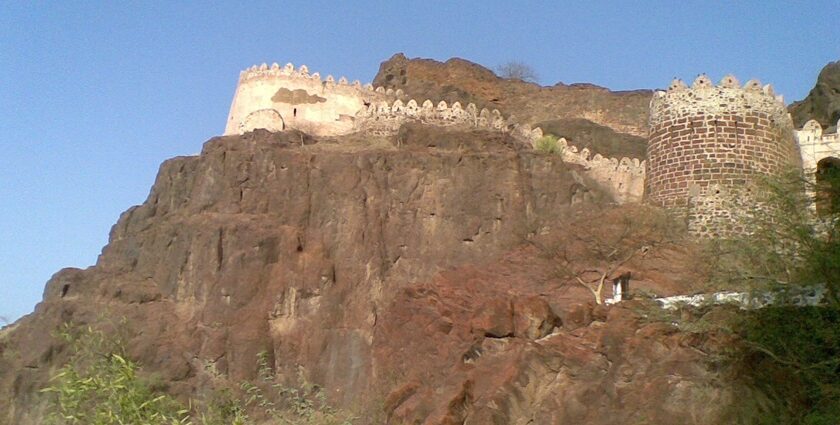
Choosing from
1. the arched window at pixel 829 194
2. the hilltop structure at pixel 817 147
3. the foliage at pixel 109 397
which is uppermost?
the hilltop structure at pixel 817 147

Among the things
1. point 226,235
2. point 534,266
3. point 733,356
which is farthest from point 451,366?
point 226,235

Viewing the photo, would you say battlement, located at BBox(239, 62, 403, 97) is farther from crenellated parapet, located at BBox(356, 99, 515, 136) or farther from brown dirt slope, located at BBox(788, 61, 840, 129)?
brown dirt slope, located at BBox(788, 61, 840, 129)

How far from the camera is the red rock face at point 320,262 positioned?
97.2 feet

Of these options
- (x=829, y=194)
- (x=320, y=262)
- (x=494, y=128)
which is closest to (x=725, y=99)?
(x=494, y=128)

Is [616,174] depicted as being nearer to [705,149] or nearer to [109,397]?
[705,149]

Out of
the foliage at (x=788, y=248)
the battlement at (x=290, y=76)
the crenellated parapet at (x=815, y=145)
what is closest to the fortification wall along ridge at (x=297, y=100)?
the battlement at (x=290, y=76)

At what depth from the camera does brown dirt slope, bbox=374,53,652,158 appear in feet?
180

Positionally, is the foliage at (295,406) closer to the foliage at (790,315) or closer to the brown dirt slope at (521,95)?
the foliage at (790,315)

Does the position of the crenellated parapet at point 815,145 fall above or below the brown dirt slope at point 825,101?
below

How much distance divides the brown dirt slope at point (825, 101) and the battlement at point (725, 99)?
8560 mm

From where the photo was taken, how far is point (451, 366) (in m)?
22.6

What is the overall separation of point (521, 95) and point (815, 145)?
24.3 meters

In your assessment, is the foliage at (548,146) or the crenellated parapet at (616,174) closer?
the crenellated parapet at (616,174)

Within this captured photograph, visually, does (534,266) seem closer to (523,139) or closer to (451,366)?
(451,366)
